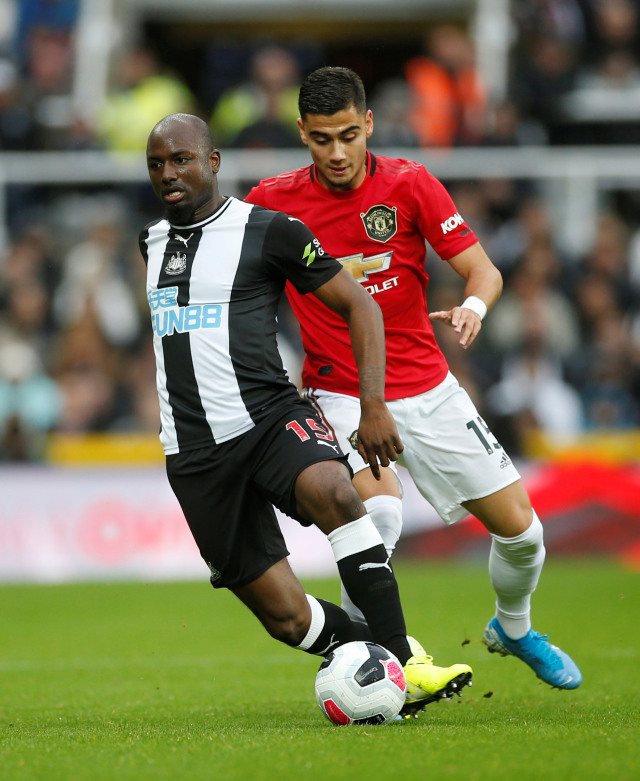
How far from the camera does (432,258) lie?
43.8 ft

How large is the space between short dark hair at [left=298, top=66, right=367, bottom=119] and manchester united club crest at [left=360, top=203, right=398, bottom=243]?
0.43 meters

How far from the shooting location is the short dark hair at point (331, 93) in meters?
5.40

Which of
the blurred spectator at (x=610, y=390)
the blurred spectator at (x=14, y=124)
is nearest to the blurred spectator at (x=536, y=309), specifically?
the blurred spectator at (x=610, y=390)

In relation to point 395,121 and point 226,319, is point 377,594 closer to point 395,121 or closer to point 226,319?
point 226,319

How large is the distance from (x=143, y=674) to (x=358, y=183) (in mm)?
2910

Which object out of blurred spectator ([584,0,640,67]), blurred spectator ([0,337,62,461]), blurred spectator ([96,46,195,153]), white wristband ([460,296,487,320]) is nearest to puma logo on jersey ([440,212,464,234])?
white wristband ([460,296,487,320])

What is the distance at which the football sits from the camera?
476cm

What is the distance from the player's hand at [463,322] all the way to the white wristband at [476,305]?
0.28 feet

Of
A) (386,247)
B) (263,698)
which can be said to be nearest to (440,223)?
(386,247)

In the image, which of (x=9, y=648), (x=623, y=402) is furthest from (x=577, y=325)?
(x=9, y=648)

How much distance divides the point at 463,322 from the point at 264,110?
33.1 ft

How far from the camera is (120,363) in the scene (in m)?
13.2

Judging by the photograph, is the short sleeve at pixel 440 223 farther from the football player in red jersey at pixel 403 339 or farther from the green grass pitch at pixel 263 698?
the green grass pitch at pixel 263 698

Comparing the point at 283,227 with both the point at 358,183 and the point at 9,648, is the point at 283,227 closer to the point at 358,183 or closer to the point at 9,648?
the point at 358,183
